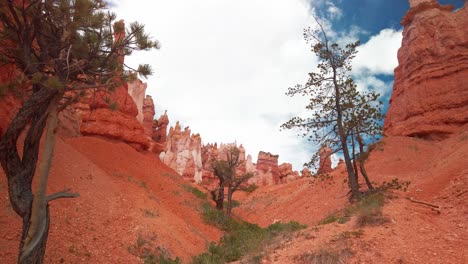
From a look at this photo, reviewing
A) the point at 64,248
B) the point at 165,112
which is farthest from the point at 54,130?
the point at 165,112

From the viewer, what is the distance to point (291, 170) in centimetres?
7762

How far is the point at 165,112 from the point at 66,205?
5315cm

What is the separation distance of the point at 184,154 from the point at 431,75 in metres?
52.3

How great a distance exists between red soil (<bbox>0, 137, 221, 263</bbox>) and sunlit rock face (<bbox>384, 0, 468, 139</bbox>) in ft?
82.6

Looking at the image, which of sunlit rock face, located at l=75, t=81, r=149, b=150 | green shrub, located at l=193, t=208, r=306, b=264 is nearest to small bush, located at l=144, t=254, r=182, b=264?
green shrub, located at l=193, t=208, r=306, b=264

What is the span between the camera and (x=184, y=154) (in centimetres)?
7194

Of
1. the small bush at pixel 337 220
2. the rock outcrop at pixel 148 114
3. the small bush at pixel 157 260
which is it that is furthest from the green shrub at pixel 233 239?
the rock outcrop at pixel 148 114

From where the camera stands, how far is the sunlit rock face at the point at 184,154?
70.0 meters

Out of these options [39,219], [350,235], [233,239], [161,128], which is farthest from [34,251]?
[161,128]

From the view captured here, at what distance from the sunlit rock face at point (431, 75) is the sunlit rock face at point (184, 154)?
1753 inches

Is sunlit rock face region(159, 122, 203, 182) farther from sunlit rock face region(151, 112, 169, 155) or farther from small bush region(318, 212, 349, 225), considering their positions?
small bush region(318, 212, 349, 225)

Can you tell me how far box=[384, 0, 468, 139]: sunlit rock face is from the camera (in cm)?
3098

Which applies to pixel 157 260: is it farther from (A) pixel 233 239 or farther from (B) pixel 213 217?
(B) pixel 213 217

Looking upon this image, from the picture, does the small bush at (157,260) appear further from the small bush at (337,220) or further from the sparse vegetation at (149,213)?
the small bush at (337,220)
